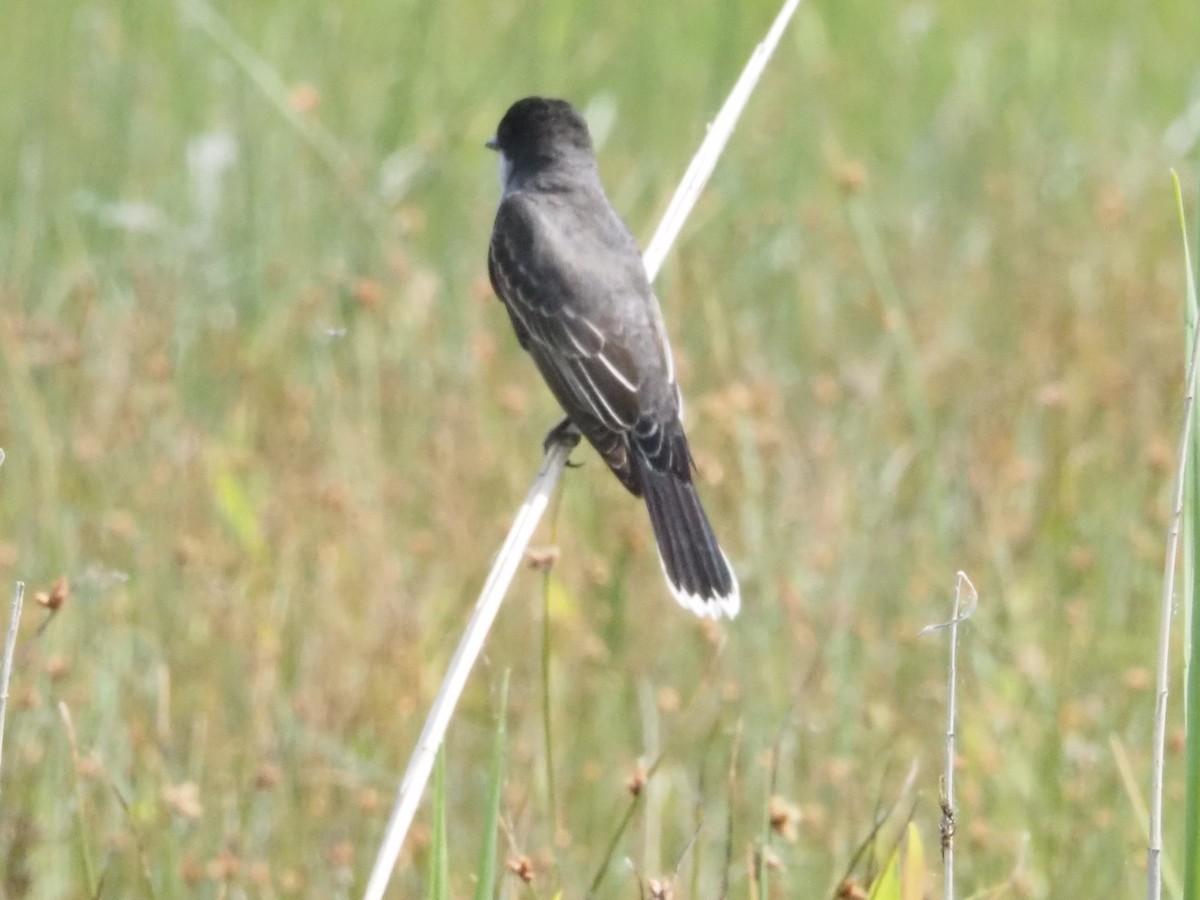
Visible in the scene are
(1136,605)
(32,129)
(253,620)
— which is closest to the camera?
(253,620)

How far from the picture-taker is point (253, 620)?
168 inches

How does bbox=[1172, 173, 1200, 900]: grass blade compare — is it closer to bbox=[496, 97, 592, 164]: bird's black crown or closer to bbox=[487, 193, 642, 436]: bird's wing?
bbox=[487, 193, 642, 436]: bird's wing

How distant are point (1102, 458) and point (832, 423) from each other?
73cm

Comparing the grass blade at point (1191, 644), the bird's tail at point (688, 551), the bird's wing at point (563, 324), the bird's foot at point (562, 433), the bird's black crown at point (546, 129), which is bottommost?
the grass blade at point (1191, 644)

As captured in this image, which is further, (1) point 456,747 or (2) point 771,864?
(1) point 456,747

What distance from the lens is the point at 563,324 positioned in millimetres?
4309

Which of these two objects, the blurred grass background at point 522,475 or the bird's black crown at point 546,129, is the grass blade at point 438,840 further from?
the bird's black crown at point 546,129

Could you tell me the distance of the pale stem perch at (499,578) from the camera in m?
2.29

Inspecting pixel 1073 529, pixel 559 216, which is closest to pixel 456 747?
pixel 559 216

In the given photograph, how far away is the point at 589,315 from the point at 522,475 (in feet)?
2.36

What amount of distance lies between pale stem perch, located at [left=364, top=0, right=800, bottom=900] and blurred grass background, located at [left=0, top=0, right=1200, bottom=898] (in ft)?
1.44

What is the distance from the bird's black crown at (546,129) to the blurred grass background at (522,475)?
1.27 feet

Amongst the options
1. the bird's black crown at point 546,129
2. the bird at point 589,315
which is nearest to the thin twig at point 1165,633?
the bird at point 589,315

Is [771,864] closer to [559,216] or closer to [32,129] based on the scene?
[559,216]
